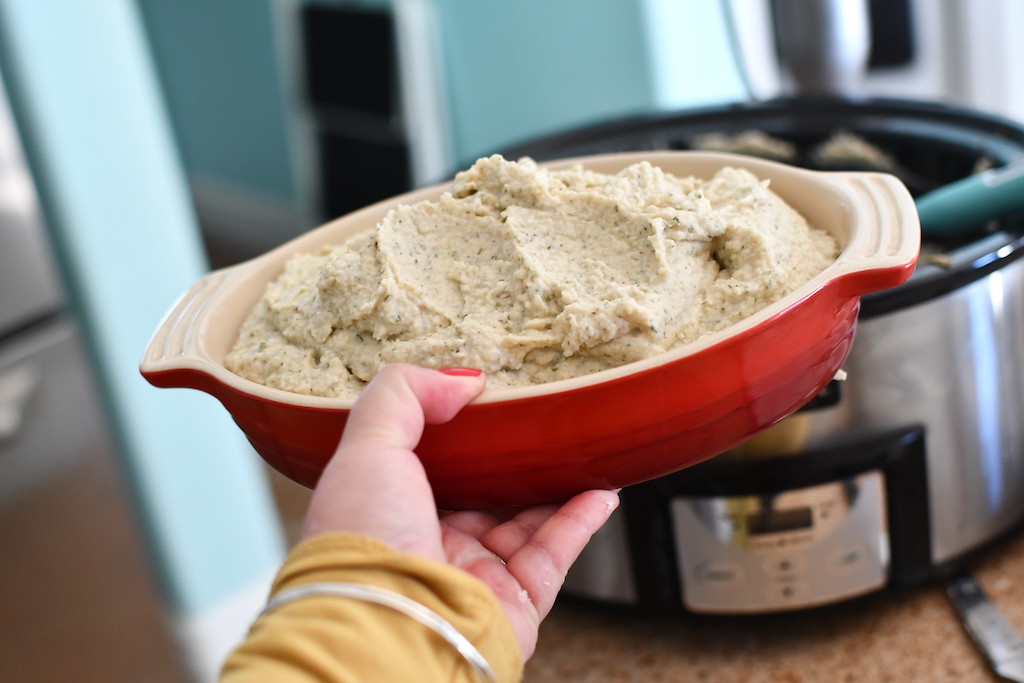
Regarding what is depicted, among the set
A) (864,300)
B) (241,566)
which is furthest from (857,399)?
(241,566)

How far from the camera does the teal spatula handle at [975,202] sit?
857mm

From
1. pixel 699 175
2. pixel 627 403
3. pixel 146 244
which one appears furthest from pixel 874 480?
pixel 146 244

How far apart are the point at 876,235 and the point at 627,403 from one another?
0.72 feet

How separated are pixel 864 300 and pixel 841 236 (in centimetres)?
13

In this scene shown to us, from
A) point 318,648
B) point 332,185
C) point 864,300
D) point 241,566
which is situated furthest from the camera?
point 332,185

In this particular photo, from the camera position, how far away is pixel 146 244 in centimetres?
153

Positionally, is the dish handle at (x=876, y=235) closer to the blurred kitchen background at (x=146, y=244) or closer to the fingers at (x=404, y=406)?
the fingers at (x=404, y=406)

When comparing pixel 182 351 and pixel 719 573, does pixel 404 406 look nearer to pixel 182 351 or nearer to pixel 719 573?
pixel 182 351

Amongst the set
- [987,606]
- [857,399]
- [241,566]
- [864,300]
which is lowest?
[241,566]

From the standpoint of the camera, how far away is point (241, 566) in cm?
178

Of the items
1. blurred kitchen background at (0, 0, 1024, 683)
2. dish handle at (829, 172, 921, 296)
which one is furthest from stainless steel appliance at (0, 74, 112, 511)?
dish handle at (829, 172, 921, 296)

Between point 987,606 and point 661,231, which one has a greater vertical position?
point 661,231

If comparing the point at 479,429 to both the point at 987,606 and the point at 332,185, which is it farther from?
the point at 332,185

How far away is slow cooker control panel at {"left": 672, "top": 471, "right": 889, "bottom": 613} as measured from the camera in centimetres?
91
